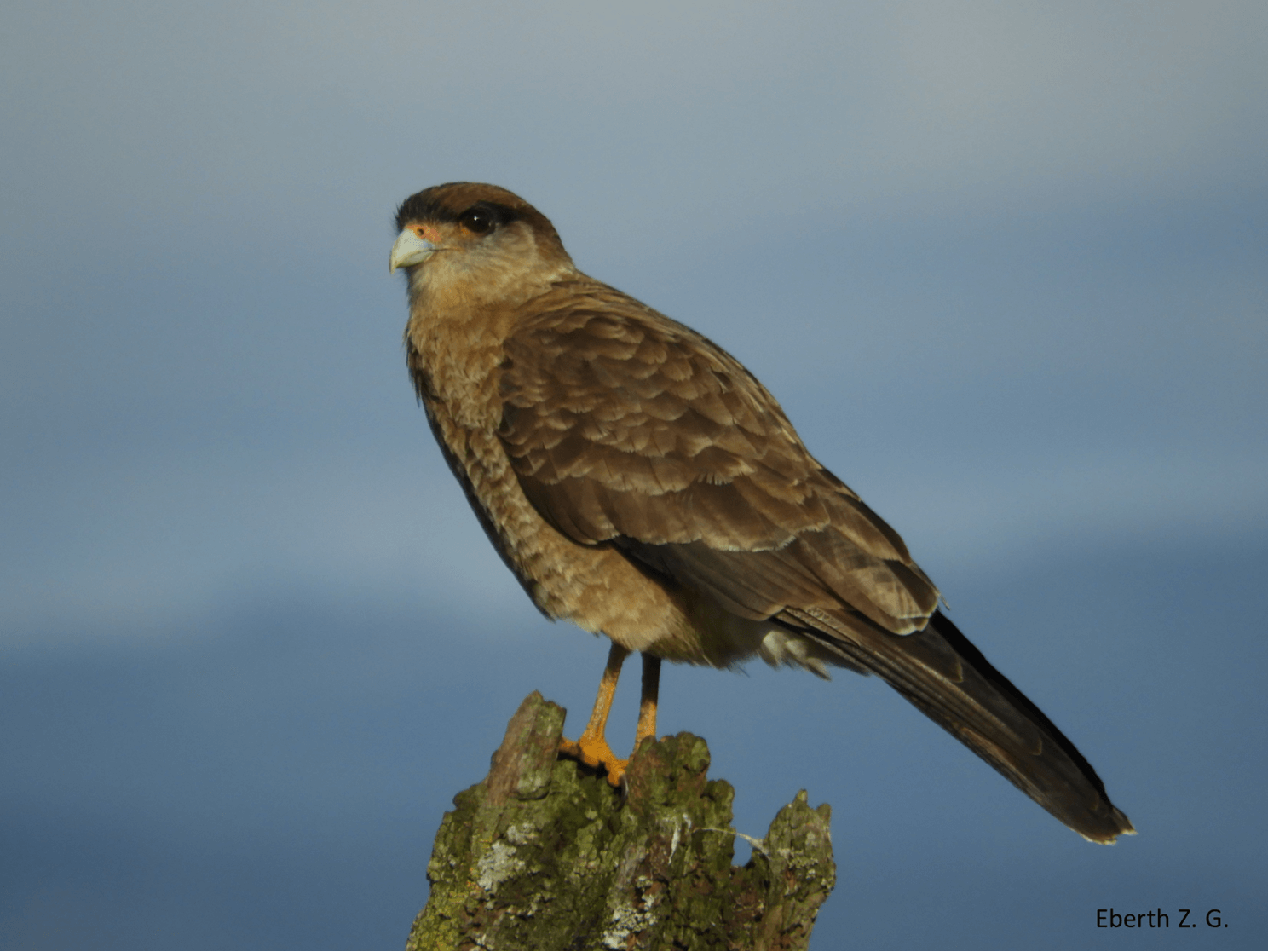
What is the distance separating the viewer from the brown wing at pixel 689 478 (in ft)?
14.2

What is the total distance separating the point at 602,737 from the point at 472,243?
7.38 ft

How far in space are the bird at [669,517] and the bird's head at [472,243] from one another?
0.9 inches

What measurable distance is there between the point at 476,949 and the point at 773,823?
1.05 m

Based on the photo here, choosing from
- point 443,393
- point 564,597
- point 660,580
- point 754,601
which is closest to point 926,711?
point 754,601

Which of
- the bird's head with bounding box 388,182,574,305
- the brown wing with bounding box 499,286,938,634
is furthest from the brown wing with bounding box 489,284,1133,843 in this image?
the bird's head with bounding box 388,182,574,305

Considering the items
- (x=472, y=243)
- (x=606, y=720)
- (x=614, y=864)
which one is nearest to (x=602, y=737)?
(x=606, y=720)

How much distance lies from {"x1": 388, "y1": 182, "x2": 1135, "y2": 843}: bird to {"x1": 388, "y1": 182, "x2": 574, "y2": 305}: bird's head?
0.07ft

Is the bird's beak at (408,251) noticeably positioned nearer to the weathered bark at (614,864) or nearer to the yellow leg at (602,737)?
the yellow leg at (602,737)

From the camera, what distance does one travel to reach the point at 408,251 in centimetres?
539

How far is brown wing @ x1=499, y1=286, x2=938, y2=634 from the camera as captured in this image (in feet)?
14.2

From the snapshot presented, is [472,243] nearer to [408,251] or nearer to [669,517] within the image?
[408,251]

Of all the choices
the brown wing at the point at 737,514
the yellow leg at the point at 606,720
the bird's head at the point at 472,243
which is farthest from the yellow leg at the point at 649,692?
the bird's head at the point at 472,243

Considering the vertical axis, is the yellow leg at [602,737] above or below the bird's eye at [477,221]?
below

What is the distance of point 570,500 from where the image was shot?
15.0 ft
